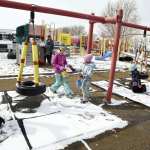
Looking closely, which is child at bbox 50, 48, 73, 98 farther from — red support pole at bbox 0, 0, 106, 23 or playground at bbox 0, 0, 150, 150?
red support pole at bbox 0, 0, 106, 23

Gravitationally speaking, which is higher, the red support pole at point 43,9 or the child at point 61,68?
the red support pole at point 43,9

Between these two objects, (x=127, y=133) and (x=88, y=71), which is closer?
(x=127, y=133)

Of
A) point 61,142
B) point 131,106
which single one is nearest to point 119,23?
point 131,106

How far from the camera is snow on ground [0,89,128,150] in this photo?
14.1 feet

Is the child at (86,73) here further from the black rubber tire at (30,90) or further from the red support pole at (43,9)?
the black rubber tire at (30,90)

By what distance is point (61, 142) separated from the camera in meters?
4.34

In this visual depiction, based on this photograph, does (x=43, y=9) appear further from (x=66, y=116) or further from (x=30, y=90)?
(x=66, y=116)

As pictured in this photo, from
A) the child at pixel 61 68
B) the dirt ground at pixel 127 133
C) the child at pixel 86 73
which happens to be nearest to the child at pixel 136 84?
the dirt ground at pixel 127 133

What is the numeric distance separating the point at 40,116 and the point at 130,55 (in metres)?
13.3

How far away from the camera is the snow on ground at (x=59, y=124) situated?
430cm

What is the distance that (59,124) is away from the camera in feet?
16.6

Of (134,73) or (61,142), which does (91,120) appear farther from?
(134,73)

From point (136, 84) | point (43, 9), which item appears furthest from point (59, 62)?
point (136, 84)

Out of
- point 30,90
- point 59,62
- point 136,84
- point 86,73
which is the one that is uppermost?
point 59,62
